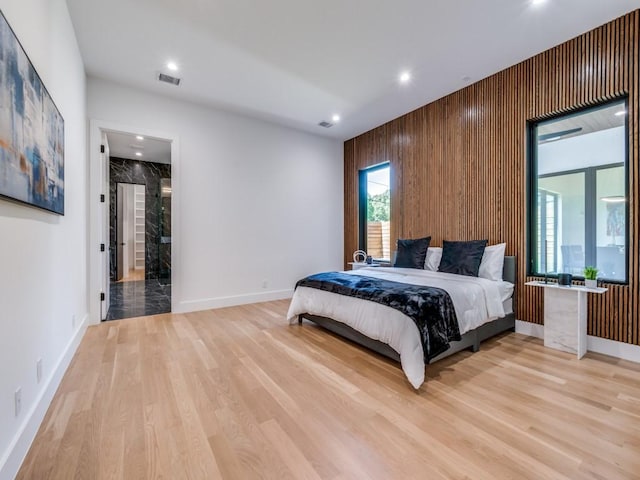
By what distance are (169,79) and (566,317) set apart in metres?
5.25

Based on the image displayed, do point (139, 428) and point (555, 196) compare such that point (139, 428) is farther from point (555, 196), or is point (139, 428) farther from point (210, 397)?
point (555, 196)

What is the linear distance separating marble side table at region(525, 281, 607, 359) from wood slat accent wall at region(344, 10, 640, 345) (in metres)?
0.27

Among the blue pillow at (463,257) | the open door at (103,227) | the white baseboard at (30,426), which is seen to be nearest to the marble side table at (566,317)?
the blue pillow at (463,257)

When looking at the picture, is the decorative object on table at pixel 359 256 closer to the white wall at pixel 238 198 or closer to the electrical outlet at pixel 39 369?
the white wall at pixel 238 198

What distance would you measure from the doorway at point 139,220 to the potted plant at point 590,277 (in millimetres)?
6684

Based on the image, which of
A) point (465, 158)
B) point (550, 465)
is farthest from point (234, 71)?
point (550, 465)

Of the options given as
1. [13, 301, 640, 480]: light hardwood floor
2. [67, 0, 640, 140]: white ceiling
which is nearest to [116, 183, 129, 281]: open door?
[67, 0, 640, 140]: white ceiling

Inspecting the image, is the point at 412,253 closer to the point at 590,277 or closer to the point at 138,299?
the point at 590,277

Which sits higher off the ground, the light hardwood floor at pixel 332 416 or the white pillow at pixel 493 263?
the white pillow at pixel 493 263

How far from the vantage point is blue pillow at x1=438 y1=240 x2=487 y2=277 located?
141 inches

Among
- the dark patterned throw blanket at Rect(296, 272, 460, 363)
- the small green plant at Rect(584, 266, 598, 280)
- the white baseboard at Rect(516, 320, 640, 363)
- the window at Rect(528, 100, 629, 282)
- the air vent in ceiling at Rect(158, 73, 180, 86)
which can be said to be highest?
the air vent in ceiling at Rect(158, 73, 180, 86)

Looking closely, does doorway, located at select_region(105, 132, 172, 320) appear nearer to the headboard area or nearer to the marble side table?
the headboard area

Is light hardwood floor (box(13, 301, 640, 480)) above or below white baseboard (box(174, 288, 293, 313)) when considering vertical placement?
below

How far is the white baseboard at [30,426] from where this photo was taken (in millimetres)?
1340
